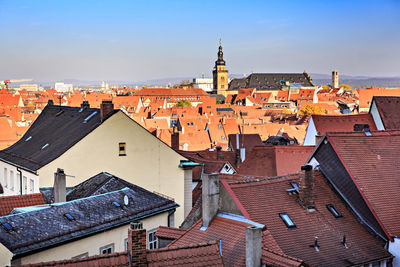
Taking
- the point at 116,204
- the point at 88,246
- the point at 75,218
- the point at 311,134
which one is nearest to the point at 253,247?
the point at 88,246

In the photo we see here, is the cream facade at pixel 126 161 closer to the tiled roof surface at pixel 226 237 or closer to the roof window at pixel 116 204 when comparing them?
the roof window at pixel 116 204

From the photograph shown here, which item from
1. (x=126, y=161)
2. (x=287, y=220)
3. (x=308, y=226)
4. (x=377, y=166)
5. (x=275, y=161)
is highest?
(x=377, y=166)

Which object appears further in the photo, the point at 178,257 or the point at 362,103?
the point at 362,103

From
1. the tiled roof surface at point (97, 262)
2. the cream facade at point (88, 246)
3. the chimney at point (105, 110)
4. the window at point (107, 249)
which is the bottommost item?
the window at point (107, 249)

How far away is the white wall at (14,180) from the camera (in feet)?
79.8

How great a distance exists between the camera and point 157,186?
2698 cm

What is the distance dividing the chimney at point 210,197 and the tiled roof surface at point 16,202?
7421 mm

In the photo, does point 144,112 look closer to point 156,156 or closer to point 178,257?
point 156,156

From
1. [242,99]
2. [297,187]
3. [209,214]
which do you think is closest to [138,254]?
[209,214]

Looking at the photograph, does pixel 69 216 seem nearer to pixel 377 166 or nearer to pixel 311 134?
pixel 377 166

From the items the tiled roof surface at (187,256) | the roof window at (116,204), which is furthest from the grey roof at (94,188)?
the tiled roof surface at (187,256)

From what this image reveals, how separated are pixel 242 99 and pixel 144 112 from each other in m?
59.2

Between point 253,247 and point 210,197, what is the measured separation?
422 centimetres

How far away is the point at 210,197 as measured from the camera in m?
17.6
